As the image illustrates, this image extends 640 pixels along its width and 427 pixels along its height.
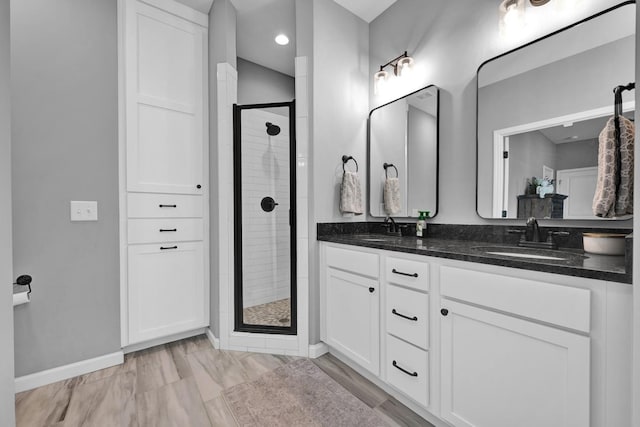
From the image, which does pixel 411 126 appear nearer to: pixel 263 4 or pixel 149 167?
pixel 263 4

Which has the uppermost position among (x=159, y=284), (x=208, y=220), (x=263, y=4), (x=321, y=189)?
(x=263, y=4)

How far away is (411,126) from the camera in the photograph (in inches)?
82.6

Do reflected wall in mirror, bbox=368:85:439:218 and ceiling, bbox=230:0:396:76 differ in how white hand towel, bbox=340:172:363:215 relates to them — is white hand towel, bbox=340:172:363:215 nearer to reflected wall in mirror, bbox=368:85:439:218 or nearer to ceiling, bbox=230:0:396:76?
reflected wall in mirror, bbox=368:85:439:218

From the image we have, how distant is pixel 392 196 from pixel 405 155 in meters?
0.34

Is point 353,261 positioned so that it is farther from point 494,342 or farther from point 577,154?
point 577,154

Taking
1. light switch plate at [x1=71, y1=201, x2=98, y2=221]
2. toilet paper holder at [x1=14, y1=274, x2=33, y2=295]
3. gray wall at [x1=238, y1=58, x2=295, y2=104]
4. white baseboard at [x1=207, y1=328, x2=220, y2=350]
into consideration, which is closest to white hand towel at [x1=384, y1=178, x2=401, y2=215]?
white baseboard at [x1=207, y1=328, x2=220, y2=350]

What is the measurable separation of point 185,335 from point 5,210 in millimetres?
1841

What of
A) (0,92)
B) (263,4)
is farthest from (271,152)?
(0,92)

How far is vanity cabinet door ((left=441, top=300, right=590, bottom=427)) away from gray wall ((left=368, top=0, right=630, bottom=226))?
2.69 ft

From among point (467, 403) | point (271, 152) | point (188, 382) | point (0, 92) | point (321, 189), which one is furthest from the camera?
point (271, 152)

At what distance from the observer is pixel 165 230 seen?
212 centimetres

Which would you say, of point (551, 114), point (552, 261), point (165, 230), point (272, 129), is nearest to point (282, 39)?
point (272, 129)

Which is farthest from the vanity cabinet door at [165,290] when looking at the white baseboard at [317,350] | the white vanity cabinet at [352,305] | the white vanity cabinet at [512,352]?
the white vanity cabinet at [512,352]

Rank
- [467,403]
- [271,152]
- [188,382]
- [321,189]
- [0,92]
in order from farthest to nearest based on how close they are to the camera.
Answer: [271,152] → [321,189] → [188,382] → [467,403] → [0,92]
